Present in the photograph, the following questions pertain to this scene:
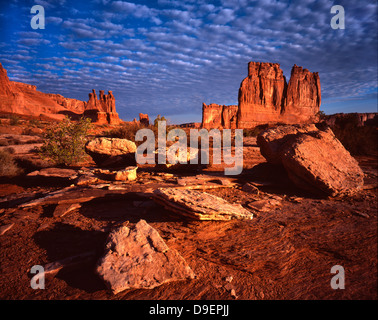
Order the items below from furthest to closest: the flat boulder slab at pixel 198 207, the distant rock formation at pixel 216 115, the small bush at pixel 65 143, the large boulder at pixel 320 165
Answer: the distant rock formation at pixel 216 115 → the small bush at pixel 65 143 → the large boulder at pixel 320 165 → the flat boulder slab at pixel 198 207

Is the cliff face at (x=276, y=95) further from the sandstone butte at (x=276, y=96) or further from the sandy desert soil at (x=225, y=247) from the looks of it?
the sandy desert soil at (x=225, y=247)

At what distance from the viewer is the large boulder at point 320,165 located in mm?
4355

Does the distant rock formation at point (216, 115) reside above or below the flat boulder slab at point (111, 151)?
above

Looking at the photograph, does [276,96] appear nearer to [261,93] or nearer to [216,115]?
[261,93]

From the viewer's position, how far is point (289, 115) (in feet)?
174

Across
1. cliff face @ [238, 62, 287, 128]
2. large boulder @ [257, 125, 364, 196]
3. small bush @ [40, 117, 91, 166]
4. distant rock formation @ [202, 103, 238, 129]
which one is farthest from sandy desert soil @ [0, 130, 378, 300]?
distant rock formation @ [202, 103, 238, 129]

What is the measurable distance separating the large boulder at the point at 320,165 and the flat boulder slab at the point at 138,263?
3786 millimetres

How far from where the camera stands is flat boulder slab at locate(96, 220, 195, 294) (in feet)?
6.37

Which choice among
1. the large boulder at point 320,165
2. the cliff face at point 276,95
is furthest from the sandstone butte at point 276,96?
the large boulder at point 320,165

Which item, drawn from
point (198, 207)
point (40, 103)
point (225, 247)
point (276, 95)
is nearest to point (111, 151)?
point (198, 207)

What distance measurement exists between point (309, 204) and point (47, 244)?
493 centimetres

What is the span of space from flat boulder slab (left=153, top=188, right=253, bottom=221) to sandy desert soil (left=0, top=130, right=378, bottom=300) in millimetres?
203

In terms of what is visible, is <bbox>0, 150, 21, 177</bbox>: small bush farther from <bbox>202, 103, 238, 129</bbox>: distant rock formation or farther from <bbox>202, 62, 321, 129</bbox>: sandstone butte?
<bbox>202, 103, 238, 129</bbox>: distant rock formation
